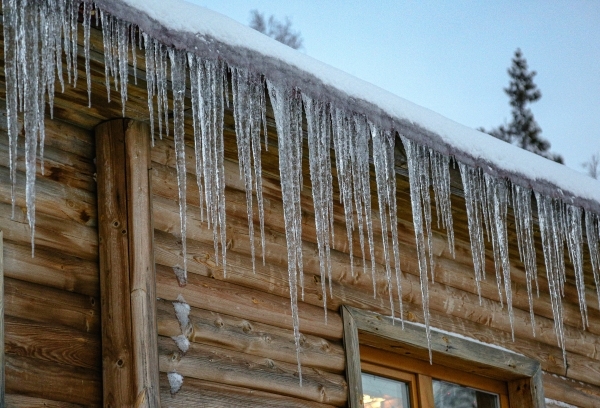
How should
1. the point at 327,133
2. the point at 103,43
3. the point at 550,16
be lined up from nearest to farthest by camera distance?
1. the point at 103,43
2. the point at 327,133
3. the point at 550,16

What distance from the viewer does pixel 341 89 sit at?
4.42m

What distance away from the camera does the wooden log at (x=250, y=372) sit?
4.36m

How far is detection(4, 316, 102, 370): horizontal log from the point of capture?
393 cm

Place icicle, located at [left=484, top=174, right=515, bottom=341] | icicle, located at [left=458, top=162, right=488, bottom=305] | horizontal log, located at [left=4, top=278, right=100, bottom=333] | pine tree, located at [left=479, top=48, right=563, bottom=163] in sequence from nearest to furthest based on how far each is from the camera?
horizontal log, located at [left=4, top=278, right=100, bottom=333], icicle, located at [left=458, top=162, right=488, bottom=305], icicle, located at [left=484, top=174, right=515, bottom=341], pine tree, located at [left=479, top=48, right=563, bottom=163]

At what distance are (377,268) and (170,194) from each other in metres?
1.33

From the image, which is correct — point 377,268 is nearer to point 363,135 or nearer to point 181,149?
point 363,135

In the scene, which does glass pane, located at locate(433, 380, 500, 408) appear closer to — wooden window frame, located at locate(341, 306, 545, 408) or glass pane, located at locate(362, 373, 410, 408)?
wooden window frame, located at locate(341, 306, 545, 408)

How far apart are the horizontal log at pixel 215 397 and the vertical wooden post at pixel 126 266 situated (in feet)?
0.75

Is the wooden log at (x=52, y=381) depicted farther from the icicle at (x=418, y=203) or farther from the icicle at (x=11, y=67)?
the icicle at (x=418, y=203)

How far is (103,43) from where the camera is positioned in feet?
12.2

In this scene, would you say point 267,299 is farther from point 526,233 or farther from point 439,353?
point 526,233

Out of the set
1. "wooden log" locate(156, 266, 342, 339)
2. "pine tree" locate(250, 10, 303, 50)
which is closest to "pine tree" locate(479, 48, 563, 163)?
"pine tree" locate(250, 10, 303, 50)

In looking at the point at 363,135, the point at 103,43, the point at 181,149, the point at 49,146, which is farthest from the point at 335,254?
the point at 103,43

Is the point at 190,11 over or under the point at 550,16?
under
